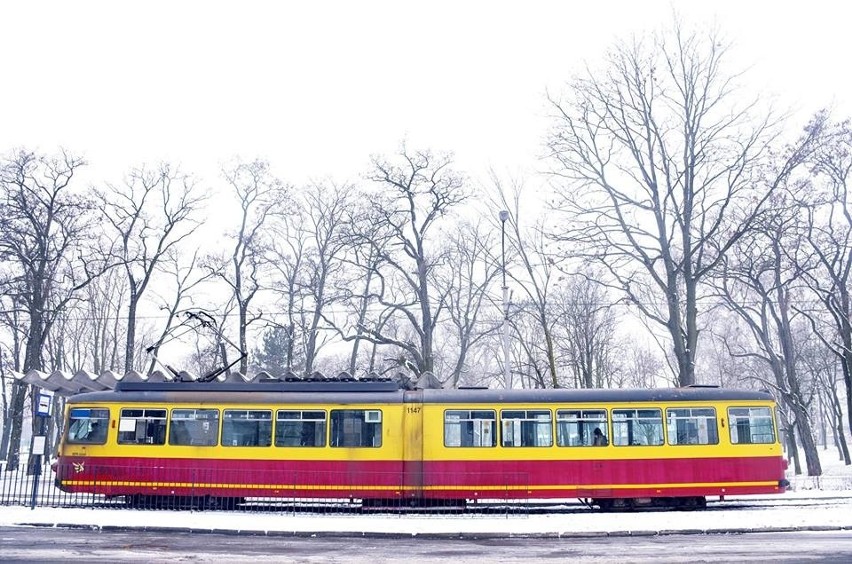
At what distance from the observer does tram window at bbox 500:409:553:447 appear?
1938 centimetres

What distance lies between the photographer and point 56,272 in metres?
36.5

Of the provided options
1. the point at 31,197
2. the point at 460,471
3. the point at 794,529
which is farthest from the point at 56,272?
the point at 794,529

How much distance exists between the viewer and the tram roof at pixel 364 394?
63.8ft

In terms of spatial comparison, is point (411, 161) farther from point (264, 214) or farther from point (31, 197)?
point (31, 197)

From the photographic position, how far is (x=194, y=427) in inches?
785

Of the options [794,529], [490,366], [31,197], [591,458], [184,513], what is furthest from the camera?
[490,366]

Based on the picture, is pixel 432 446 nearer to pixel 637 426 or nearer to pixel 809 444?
pixel 637 426

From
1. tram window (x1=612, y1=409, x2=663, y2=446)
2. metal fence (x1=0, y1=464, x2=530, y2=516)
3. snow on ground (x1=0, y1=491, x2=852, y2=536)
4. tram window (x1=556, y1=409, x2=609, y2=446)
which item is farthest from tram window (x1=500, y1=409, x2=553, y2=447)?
snow on ground (x1=0, y1=491, x2=852, y2=536)

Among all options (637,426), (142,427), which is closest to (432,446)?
(637,426)

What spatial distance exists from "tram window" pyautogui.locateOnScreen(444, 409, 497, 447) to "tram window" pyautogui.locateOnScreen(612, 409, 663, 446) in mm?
3112

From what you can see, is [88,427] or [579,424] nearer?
[579,424]

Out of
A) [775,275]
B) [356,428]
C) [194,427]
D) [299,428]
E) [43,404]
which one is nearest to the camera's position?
[43,404]

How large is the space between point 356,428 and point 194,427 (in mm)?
4303

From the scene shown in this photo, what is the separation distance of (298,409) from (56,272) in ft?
73.8
